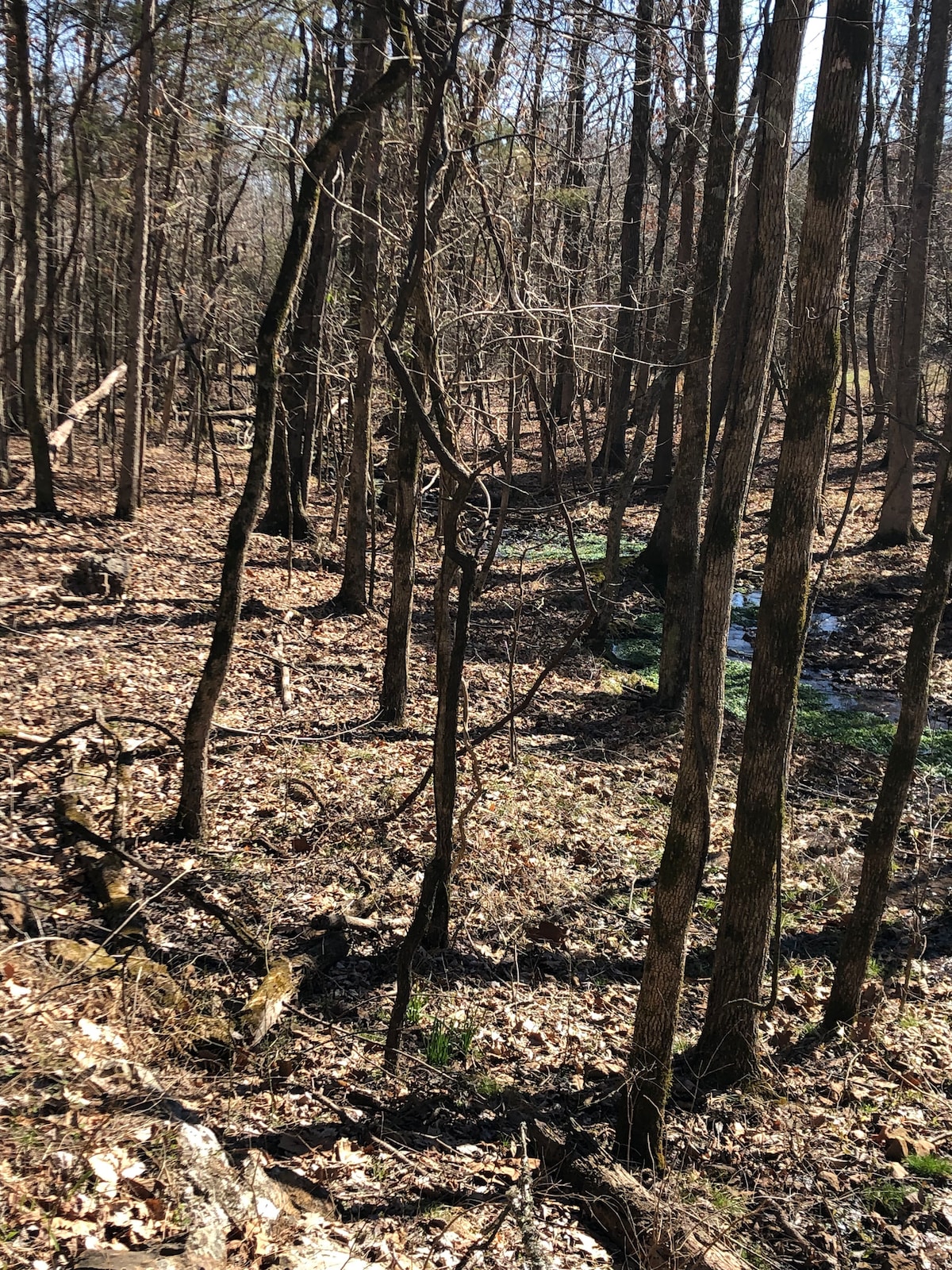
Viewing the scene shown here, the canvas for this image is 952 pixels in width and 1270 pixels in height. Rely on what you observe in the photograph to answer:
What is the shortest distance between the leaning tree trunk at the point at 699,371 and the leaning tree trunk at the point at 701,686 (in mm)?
1988

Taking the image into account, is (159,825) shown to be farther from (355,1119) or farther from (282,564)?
(282,564)

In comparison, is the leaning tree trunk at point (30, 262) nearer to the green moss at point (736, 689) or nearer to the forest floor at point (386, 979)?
the forest floor at point (386, 979)

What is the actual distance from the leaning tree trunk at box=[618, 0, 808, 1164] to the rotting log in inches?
12.2

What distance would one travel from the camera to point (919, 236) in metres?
16.2

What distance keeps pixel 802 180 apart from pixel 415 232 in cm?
2255

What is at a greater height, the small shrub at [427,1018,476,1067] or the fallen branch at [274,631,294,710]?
the fallen branch at [274,631,294,710]

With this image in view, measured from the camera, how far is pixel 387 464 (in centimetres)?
1839

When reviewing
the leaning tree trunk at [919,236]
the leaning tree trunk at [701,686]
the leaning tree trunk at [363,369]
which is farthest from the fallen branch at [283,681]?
the leaning tree trunk at [919,236]

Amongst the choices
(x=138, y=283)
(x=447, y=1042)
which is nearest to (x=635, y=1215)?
(x=447, y=1042)

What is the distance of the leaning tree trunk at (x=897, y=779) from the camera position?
562 centimetres

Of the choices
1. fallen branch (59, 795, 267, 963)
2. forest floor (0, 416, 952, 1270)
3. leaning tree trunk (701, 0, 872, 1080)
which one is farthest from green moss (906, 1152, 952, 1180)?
fallen branch (59, 795, 267, 963)

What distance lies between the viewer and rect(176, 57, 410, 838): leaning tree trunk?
5609 millimetres

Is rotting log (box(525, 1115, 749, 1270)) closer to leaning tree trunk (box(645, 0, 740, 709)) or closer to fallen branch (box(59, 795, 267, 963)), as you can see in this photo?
fallen branch (box(59, 795, 267, 963))

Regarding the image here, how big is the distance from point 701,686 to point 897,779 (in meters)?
1.65
